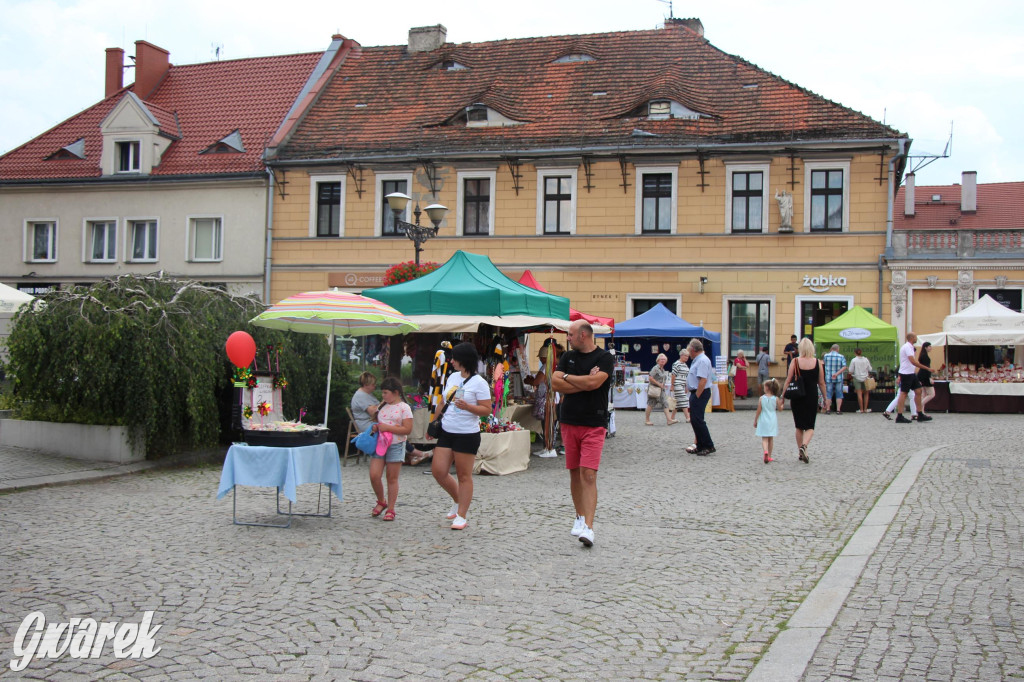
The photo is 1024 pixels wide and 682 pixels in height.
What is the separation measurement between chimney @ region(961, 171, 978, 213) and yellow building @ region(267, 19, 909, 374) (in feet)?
72.0

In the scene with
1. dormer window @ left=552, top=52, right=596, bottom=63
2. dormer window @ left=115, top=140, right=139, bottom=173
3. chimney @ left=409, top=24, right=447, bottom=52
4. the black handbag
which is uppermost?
chimney @ left=409, top=24, right=447, bottom=52

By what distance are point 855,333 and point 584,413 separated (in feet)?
64.2

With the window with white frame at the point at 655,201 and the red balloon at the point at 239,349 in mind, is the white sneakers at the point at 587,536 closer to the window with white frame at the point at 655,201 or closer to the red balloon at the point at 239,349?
the red balloon at the point at 239,349

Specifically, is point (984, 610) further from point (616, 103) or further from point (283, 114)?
point (283, 114)

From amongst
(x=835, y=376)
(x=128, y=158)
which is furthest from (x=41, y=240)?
(x=835, y=376)

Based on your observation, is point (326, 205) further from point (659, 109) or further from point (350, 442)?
point (350, 442)

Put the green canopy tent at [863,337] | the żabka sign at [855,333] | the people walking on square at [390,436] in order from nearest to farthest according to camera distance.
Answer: the people walking on square at [390,436]
the żabka sign at [855,333]
the green canopy tent at [863,337]

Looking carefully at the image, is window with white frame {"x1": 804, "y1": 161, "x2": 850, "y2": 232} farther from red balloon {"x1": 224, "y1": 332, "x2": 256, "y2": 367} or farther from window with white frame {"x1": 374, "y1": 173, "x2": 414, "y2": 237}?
red balloon {"x1": 224, "y1": 332, "x2": 256, "y2": 367}

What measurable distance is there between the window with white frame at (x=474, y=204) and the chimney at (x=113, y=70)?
17.2 m

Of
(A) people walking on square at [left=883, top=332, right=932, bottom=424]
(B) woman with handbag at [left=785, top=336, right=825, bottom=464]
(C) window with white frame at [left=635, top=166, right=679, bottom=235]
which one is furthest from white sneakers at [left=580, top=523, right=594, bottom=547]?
(C) window with white frame at [left=635, top=166, right=679, bottom=235]

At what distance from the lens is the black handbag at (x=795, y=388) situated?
13961mm

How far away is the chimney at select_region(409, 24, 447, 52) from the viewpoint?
36250 millimetres

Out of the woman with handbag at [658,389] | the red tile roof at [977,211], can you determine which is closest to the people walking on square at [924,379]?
the woman with handbag at [658,389]

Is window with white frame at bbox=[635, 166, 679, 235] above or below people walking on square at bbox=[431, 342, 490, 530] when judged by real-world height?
above
